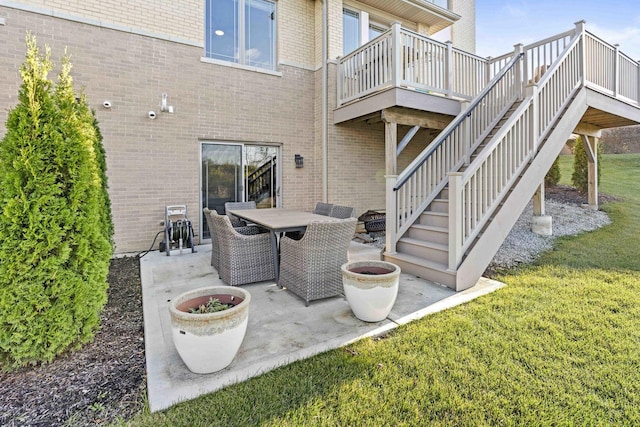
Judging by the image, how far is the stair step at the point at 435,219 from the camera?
4.95 meters

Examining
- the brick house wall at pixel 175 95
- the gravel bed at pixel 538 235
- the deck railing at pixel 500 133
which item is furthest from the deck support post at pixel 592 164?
the brick house wall at pixel 175 95

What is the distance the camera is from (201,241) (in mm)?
7012

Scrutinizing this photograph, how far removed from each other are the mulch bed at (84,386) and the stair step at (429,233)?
153 inches

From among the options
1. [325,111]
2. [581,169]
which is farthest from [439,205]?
[581,169]

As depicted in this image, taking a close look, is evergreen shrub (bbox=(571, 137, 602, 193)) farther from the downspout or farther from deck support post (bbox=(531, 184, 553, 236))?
the downspout

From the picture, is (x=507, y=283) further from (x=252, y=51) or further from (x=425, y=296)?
(x=252, y=51)

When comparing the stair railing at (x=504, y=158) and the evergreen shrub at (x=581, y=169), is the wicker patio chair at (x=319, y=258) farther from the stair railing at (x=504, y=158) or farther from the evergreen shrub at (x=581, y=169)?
the evergreen shrub at (x=581, y=169)

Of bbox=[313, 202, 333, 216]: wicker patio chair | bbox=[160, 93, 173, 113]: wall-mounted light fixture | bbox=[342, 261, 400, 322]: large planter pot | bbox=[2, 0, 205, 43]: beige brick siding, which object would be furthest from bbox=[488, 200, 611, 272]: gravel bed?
bbox=[2, 0, 205, 43]: beige brick siding

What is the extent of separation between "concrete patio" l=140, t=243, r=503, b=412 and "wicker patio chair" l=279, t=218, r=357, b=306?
6.6 inches

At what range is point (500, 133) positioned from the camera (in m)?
4.48

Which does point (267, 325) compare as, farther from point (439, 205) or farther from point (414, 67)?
point (414, 67)

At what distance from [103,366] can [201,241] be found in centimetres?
465

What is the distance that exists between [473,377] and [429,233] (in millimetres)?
2811

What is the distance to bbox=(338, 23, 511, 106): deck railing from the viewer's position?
6.26m
